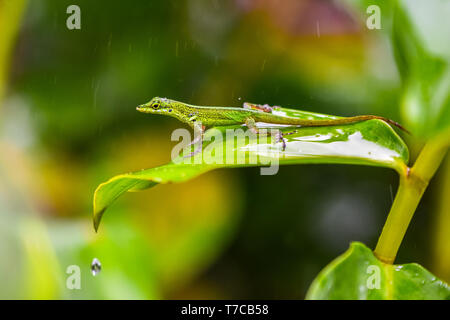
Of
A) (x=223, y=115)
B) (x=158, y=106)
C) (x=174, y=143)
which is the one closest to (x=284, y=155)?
(x=223, y=115)

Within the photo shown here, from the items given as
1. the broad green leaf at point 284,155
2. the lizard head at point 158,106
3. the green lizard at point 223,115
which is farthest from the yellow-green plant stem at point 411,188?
the lizard head at point 158,106

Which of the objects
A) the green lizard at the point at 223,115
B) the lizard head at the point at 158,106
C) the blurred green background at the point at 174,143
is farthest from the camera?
the blurred green background at the point at 174,143

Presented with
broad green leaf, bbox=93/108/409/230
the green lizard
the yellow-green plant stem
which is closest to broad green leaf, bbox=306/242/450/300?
the yellow-green plant stem

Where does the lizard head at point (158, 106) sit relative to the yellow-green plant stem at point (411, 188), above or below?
above

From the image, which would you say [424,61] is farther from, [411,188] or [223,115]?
[223,115]

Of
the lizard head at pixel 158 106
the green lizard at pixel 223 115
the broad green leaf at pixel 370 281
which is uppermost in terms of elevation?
the lizard head at pixel 158 106

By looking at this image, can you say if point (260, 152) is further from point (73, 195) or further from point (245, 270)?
point (73, 195)

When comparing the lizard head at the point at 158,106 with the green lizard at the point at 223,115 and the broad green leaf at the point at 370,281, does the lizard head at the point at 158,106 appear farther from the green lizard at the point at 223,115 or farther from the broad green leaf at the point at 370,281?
the broad green leaf at the point at 370,281

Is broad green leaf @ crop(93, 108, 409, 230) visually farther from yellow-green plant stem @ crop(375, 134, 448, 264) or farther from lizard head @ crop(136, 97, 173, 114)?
lizard head @ crop(136, 97, 173, 114)

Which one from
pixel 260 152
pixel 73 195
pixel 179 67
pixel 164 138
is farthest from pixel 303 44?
pixel 260 152
